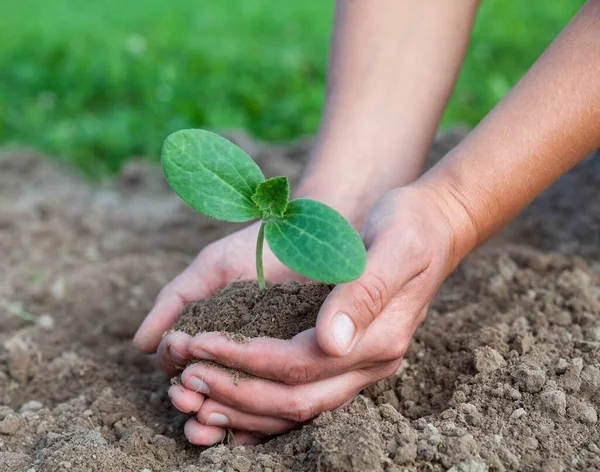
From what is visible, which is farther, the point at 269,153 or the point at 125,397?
the point at 269,153

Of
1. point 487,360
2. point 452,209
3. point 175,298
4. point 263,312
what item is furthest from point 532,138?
point 175,298

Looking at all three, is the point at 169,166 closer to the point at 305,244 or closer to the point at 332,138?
the point at 305,244

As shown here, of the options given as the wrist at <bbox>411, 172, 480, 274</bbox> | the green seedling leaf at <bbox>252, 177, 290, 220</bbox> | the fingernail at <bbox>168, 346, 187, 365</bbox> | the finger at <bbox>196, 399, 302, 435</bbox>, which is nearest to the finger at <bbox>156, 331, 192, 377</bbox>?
the fingernail at <bbox>168, 346, 187, 365</bbox>

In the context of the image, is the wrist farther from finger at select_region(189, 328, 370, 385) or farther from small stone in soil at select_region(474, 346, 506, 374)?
finger at select_region(189, 328, 370, 385)

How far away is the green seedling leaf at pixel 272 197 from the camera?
4.99 feet

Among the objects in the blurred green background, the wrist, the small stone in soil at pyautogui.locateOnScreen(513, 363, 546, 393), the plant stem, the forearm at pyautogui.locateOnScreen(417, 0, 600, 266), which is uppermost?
the forearm at pyautogui.locateOnScreen(417, 0, 600, 266)

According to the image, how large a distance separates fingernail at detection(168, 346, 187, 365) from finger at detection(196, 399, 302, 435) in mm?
105

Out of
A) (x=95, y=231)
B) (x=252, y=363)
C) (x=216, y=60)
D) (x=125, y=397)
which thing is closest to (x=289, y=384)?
(x=252, y=363)

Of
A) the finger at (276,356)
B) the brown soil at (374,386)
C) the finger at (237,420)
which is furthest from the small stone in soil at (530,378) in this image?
the finger at (237,420)

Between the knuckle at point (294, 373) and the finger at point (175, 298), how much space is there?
435 mm

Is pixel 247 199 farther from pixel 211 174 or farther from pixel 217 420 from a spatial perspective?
pixel 217 420

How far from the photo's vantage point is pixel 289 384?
1558 millimetres

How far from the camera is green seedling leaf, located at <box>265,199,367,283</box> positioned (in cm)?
140

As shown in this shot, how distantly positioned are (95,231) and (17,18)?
4082 millimetres
